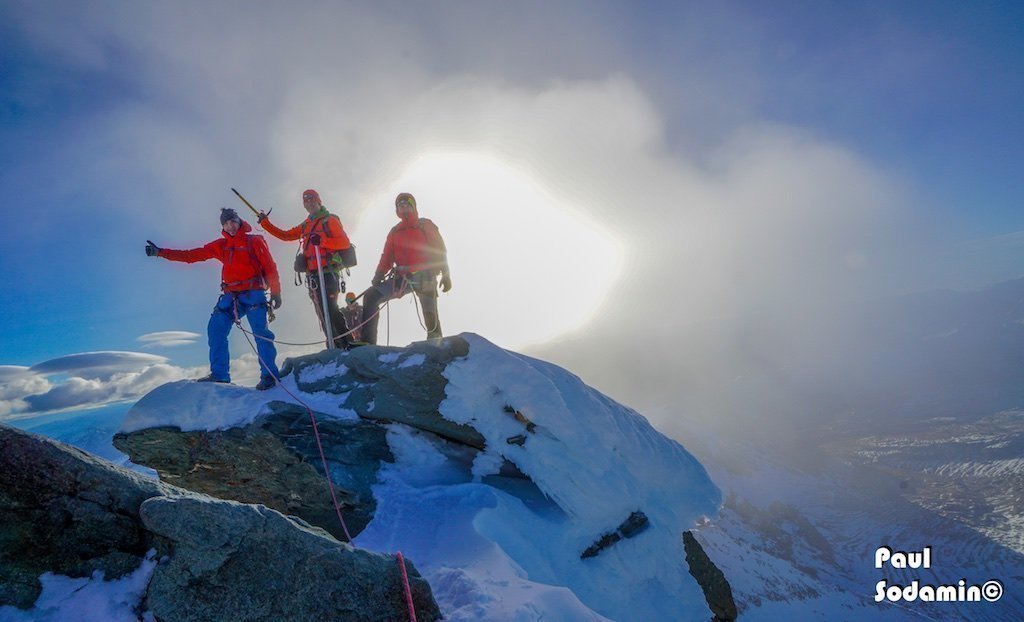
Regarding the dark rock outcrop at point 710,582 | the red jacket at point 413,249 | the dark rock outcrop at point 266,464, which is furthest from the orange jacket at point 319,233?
the dark rock outcrop at point 710,582

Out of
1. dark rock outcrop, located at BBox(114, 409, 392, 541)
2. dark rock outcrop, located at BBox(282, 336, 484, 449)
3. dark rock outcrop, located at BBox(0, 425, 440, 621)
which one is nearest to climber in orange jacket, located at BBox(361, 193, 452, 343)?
dark rock outcrop, located at BBox(282, 336, 484, 449)

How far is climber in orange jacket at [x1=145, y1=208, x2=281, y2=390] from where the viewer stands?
9625 mm

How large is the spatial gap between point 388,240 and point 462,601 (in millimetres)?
9430

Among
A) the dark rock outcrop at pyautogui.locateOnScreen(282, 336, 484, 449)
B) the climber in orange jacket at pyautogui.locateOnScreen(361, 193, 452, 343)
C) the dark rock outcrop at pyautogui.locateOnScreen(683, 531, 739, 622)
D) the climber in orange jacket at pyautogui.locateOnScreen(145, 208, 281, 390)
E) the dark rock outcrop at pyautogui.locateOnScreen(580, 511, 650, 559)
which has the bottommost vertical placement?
the dark rock outcrop at pyautogui.locateOnScreen(683, 531, 739, 622)

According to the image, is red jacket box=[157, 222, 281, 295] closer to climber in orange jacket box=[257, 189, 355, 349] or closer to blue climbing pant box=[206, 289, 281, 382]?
blue climbing pant box=[206, 289, 281, 382]

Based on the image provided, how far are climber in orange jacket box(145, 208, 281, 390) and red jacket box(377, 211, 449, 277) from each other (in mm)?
3000

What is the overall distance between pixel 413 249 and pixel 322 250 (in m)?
2.41

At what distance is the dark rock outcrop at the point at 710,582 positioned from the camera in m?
9.77

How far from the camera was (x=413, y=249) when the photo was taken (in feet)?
38.7

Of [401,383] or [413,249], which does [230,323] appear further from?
[413,249]

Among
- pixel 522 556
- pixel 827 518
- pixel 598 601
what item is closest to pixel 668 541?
pixel 598 601

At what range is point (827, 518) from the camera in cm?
13500

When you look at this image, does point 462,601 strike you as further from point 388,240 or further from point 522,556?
point 388,240

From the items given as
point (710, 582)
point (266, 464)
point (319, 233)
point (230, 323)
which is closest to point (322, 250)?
point (319, 233)
